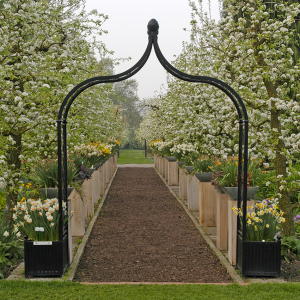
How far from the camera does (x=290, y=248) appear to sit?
4.68 metres

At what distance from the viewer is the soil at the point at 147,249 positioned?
4.32m

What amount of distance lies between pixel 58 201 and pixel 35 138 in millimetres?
1651

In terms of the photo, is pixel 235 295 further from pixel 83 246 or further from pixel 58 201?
pixel 83 246

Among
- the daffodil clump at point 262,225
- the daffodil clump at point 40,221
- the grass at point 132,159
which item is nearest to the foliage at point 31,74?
the daffodil clump at point 40,221

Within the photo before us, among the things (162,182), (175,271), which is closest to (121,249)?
(175,271)

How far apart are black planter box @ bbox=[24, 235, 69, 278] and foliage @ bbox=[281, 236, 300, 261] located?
289cm

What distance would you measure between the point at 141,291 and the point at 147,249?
1.69 meters

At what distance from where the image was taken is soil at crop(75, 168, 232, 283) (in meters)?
4.32

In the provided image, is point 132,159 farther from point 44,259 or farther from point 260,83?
point 44,259

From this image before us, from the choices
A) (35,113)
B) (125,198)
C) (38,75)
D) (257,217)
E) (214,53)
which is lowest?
(125,198)

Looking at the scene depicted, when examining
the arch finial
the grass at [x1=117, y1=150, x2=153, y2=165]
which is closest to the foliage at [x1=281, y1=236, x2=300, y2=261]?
the arch finial

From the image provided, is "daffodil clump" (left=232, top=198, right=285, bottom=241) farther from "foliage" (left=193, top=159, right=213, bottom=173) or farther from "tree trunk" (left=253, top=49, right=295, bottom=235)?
"foliage" (left=193, top=159, right=213, bottom=173)

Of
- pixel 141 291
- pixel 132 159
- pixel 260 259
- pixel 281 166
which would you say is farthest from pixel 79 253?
pixel 132 159

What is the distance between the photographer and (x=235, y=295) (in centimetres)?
354
